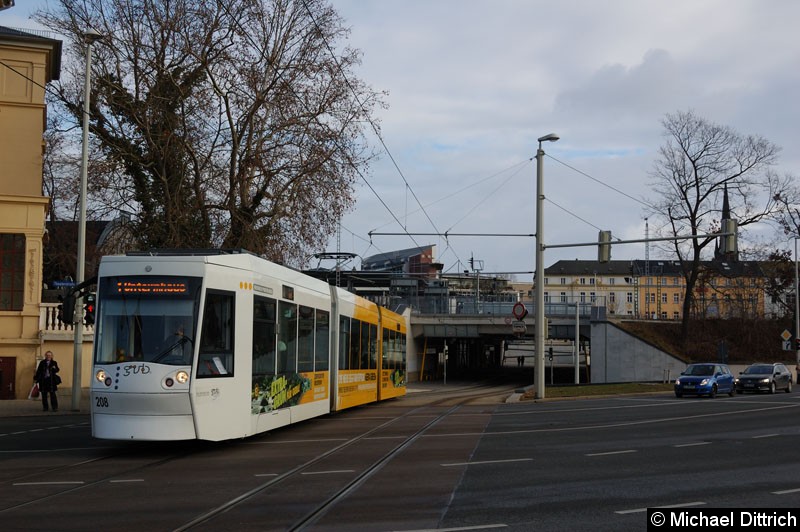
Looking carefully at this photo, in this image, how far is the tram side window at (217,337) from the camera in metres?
14.0

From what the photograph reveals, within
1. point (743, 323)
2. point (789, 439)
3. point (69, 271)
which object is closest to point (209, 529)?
point (789, 439)

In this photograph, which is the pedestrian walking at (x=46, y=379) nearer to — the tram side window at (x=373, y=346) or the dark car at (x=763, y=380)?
the tram side window at (x=373, y=346)

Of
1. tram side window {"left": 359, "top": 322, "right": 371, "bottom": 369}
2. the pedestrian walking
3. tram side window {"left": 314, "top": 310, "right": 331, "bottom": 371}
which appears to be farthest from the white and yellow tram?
the pedestrian walking

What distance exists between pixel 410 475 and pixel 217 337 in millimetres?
4025

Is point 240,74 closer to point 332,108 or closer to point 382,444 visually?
point 332,108

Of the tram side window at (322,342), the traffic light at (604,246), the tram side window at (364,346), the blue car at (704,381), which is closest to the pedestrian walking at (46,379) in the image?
the tram side window at (364,346)

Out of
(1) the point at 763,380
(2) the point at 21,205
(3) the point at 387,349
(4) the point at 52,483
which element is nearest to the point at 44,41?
(2) the point at 21,205

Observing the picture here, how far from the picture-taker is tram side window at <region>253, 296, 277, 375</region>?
608 inches

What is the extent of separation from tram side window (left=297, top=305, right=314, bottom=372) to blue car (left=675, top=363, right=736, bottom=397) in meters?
20.9

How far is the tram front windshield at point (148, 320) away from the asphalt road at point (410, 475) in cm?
166

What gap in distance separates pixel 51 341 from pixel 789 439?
23.9m

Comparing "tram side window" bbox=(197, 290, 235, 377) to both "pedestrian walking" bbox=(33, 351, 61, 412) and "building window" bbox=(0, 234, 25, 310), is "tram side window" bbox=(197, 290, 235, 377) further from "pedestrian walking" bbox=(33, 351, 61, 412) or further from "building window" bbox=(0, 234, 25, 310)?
"building window" bbox=(0, 234, 25, 310)

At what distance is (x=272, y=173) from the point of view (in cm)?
3155

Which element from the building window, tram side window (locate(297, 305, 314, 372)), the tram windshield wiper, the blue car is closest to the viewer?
the tram windshield wiper
